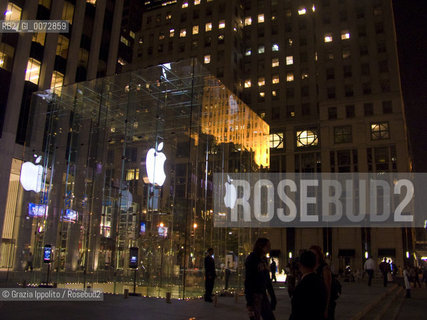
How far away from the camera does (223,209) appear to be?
1652 cm

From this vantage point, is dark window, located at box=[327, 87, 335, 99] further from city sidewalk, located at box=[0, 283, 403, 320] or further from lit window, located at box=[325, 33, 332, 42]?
city sidewalk, located at box=[0, 283, 403, 320]

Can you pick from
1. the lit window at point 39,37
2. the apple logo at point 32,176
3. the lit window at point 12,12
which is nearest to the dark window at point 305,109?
the lit window at point 39,37

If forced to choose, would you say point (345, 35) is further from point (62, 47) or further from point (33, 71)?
point (33, 71)

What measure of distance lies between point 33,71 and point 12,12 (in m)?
4.18

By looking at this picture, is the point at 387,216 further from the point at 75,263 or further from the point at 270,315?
the point at 270,315

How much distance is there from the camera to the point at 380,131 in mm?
48469

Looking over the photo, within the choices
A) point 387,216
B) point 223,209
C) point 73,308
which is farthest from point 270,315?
point 387,216

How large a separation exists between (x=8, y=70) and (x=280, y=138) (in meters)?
36.4

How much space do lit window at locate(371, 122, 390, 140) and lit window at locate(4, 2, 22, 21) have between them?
40.2m

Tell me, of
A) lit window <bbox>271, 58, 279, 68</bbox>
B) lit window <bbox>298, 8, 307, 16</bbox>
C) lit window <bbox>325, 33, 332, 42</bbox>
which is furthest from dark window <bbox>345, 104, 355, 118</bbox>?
lit window <bbox>298, 8, 307, 16</bbox>

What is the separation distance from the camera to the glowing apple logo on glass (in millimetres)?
15430
